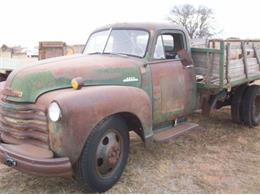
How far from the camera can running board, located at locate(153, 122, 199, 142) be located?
5.32m

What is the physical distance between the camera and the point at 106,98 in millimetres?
4312

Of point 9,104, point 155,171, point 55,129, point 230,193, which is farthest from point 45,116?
point 230,193

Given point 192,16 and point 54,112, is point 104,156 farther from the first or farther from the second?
point 192,16

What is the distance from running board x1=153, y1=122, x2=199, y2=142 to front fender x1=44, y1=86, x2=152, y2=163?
40.2 inches

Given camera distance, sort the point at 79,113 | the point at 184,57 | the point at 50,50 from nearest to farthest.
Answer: the point at 79,113 < the point at 184,57 < the point at 50,50

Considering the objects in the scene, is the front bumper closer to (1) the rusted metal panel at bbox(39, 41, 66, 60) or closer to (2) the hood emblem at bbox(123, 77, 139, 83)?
(2) the hood emblem at bbox(123, 77, 139, 83)

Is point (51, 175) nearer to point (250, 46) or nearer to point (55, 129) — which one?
point (55, 129)

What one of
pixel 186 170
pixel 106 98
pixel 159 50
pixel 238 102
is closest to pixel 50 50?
pixel 238 102

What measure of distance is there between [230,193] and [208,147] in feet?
6.00

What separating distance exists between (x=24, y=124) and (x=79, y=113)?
0.71 m

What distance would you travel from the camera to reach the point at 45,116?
410cm

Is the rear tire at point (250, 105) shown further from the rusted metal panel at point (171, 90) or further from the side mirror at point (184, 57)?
the side mirror at point (184, 57)

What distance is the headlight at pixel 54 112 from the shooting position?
3934 mm

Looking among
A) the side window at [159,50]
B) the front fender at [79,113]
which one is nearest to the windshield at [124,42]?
the side window at [159,50]
